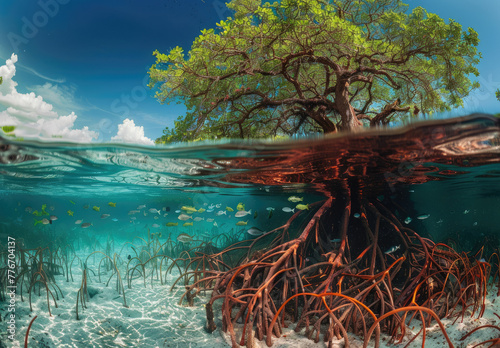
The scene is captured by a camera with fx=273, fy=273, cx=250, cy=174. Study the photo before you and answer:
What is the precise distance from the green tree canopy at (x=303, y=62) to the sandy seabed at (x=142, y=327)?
8.99m

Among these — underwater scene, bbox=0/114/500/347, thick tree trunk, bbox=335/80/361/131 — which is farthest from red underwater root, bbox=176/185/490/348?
thick tree trunk, bbox=335/80/361/131

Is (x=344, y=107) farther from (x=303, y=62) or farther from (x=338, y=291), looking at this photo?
(x=338, y=291)


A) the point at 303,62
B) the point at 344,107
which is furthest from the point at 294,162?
the point at 303,62

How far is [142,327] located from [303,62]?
45.2ft

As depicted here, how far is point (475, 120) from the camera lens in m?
5.31

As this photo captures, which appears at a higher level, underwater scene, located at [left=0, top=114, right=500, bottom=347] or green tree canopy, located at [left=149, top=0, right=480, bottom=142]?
green tree canopy, located at [left=149, top=0, right=480, bottom=142]

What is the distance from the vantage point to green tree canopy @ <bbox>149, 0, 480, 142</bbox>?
1245 cm

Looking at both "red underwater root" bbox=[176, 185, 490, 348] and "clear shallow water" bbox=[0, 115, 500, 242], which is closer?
"red underwater root" bbox=[176, 185, 490, 348]

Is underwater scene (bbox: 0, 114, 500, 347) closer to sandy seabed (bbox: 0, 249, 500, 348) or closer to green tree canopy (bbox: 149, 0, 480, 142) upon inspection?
sandy seabed (bbox: 0, 249, 500, 348)

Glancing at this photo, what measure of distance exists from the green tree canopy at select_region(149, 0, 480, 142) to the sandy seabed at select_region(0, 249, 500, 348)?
8.99 metres

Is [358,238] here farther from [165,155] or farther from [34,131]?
[34,131]

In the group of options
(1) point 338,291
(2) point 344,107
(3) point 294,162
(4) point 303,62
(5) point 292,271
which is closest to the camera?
(1) point 338,291

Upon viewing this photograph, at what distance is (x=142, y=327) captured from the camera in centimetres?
566

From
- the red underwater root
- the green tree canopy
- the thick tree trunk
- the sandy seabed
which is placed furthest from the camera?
the thick tree trunk
